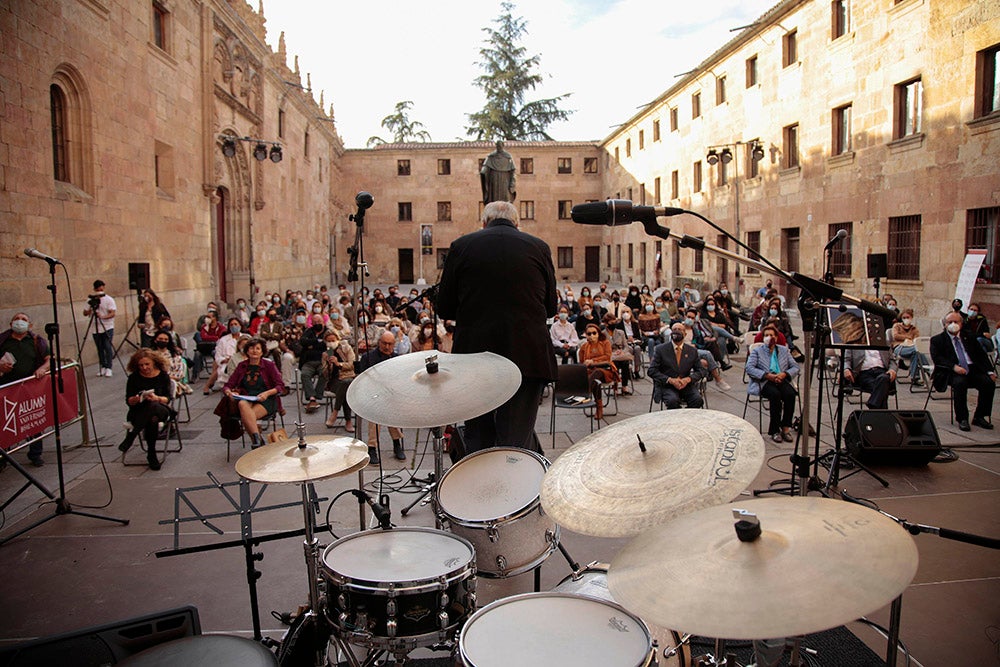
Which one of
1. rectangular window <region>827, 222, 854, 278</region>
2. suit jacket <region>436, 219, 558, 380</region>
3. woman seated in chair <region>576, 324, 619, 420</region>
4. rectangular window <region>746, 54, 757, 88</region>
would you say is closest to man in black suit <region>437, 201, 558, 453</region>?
suit jacket <region>436, 219, 558, 380</region>

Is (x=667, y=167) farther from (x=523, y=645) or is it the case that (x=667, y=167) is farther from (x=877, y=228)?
(x=523, y=645)

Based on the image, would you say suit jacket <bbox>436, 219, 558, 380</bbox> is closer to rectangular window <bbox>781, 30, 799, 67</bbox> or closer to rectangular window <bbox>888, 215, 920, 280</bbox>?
rectangular window <bbox>888, 215, 920, 280</bbox>

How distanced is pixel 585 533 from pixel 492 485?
139 cm

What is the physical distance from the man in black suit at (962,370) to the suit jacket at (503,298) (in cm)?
641

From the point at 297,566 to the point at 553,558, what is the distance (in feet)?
5.60

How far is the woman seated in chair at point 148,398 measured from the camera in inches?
267

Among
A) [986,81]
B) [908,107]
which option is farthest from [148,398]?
[908,107]

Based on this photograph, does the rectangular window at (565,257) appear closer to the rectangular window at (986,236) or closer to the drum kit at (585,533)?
the rectangular window at (986,236)

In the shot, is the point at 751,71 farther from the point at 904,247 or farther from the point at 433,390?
the point at 433,390

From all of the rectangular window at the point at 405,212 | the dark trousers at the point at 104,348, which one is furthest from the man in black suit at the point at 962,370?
the rectangular window at the point at 405,212

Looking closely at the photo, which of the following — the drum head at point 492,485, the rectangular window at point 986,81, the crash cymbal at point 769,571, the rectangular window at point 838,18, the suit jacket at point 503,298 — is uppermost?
the rectangular window at point 838,18

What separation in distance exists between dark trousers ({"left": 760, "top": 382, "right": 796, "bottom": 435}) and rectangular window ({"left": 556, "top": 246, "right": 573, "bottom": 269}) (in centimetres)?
3673

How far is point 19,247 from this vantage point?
36.1ft

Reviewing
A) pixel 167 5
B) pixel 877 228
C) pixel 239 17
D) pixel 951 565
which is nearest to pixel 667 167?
pixel 877 228
